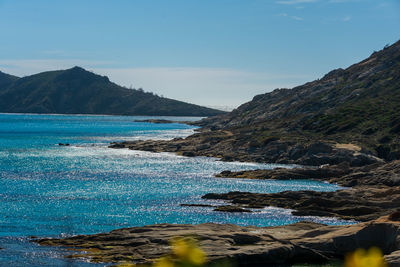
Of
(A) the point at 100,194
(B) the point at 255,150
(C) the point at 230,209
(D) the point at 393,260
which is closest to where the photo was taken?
(D) the point at 393,260

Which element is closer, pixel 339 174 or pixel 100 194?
pixel 100 194

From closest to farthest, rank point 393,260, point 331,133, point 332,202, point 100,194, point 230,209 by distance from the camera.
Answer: point 393,260 < point 230,209 < point 332,202 < point 100,194 < point 331,133

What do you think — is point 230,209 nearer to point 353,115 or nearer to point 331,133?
point 331,133

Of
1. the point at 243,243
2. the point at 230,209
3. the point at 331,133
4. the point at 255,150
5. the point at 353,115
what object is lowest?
the point at 230,209

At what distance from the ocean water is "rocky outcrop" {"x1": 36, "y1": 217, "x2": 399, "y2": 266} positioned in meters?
2.84

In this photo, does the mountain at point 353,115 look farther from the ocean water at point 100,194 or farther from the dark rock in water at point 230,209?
the dark rock in water at point 230,209

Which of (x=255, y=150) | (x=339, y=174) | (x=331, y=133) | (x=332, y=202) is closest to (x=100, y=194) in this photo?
(x=332, y=202)

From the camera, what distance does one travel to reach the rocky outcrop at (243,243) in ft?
117

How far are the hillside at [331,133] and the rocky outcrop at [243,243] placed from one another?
6252cm

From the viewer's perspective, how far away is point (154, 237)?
38406 millimetres

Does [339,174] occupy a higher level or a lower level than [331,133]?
lower

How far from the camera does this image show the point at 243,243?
37.8 meters

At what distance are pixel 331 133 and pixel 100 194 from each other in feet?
249

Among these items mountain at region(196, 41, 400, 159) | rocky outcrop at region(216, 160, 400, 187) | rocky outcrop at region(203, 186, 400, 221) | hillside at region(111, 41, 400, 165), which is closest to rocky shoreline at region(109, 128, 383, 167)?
hillside at region(111, 41, 400, 165)
